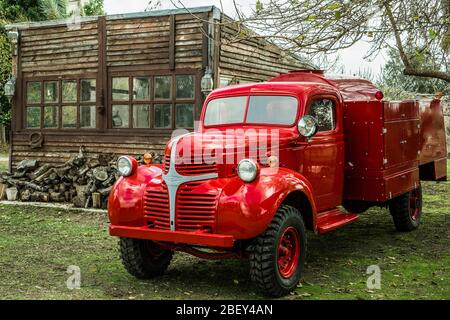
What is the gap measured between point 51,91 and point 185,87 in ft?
12.5

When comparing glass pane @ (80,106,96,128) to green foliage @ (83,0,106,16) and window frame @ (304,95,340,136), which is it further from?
green foliage @ (83,0,106,16)

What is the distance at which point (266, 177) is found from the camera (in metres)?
5.35

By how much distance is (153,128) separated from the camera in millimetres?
12547

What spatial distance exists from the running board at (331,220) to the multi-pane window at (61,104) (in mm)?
7931

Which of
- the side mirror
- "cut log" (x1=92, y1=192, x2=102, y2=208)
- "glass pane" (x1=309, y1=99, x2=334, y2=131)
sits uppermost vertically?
"glass pane" (x1=309, y1=99, x2=334, y2=131)

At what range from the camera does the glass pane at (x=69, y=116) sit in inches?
537

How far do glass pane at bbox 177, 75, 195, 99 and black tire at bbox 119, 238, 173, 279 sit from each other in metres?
6.25

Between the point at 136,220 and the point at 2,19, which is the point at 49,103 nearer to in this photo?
the point at 136,220

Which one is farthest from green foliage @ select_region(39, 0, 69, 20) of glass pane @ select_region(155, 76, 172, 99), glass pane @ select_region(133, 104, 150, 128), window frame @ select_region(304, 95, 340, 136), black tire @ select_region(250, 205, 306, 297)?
black tire @ select_region(250, 205, 306, 297)

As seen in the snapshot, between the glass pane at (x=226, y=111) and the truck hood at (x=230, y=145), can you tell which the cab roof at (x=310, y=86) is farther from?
the truck hood at (x=230, y=145)

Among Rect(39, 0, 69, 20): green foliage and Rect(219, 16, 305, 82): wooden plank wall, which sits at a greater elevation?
Rect(39, 0, 69, 20): green foliage

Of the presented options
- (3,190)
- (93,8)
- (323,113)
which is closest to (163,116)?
(3,190)

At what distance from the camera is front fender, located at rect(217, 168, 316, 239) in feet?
16.7
